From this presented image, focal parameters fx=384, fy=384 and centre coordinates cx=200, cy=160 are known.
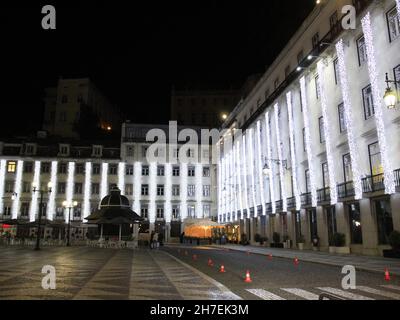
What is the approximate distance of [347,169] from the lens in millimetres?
26734

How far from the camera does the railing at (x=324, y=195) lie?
Result: 28.1m

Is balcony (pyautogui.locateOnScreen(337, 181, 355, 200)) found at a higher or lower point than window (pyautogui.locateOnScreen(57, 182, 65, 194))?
lower

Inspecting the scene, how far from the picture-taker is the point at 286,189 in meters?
36.5

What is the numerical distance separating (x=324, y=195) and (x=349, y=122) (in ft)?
19.6

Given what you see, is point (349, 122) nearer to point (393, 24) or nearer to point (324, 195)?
point (324, 195)

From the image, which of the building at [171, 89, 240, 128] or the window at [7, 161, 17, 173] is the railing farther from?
the building at [171, 89, 240, 128]

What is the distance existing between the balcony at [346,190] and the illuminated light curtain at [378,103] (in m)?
3.80

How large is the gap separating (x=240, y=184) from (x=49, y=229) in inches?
1210

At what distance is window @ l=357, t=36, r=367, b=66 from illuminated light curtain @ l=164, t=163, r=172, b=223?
40863 millimetres

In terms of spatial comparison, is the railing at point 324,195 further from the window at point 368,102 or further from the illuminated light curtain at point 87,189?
the illuminated light curtain at point 87,189

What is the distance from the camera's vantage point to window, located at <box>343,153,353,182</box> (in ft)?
86.4

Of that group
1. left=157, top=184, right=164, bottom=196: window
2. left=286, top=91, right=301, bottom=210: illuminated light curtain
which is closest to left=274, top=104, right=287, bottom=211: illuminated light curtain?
left=286, top=91, right=301, bottom=210: illuminated light curtain
